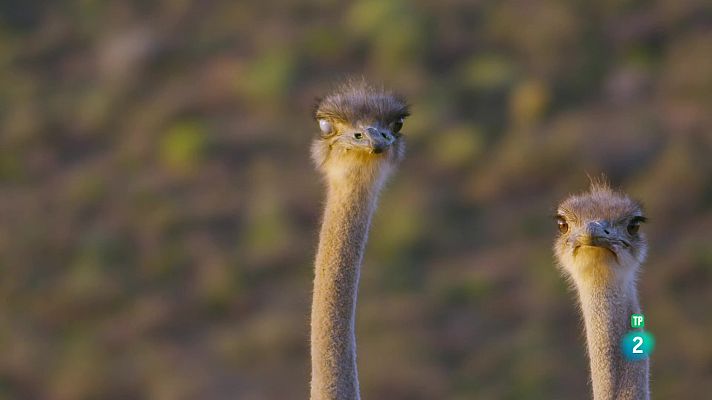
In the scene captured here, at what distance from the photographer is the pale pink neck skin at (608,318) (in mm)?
5578

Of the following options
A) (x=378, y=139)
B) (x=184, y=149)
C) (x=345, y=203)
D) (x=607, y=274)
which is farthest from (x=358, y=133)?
(x=184, y=149)

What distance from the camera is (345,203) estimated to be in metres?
5.80

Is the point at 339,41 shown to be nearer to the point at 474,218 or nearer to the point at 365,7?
the point at 365,7

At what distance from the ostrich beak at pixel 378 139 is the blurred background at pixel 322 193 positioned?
8.14m

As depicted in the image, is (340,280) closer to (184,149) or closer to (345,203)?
(345,203)

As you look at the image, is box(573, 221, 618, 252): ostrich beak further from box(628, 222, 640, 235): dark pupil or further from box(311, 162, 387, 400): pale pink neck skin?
box(311, 162, 387, 400): pale pink neck skin

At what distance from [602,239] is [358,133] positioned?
0.82 meters

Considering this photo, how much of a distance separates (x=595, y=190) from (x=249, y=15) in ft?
54.7

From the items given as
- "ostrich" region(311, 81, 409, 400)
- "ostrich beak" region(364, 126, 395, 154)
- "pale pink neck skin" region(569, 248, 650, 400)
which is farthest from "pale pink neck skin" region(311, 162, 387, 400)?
"pale pink neck skin" region(569, 248, 650, 400)

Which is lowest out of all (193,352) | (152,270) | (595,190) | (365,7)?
(595,190)

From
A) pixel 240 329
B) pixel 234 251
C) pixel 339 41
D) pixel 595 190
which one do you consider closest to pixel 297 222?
pixel 234 251

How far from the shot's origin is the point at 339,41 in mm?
21141

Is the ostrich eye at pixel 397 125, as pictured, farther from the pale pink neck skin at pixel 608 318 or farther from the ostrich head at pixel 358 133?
the pale pink neck skin at pixel 608 318

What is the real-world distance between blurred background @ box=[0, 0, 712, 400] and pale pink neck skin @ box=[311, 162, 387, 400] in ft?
26.7
